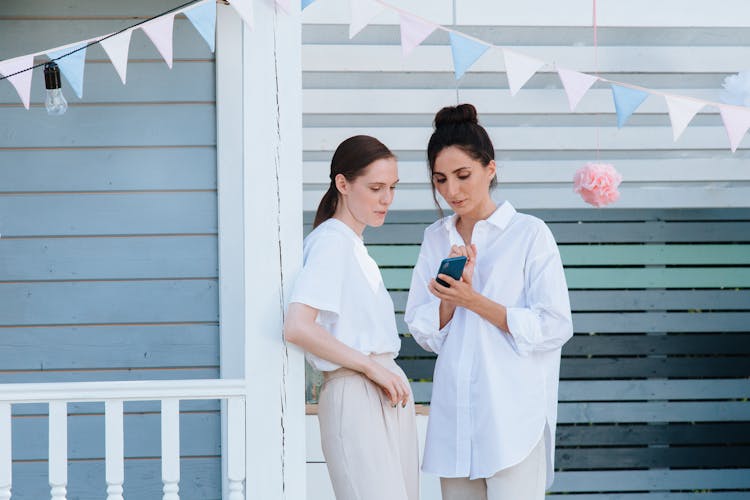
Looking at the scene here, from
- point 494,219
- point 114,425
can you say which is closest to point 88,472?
point 114,425

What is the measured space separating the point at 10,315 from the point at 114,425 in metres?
1.35

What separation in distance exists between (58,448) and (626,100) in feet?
6.42

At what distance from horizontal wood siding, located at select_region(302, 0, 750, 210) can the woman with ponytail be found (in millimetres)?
1756

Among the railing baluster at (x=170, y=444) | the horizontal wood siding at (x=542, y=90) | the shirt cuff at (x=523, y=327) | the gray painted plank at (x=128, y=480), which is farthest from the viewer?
the horizontal wood siding at (x=542, y=90)

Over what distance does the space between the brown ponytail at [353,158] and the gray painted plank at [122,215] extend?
1396mm

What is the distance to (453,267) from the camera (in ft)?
7.89

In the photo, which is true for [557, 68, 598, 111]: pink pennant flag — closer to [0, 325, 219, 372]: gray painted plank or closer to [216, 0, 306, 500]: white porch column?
[216, 0, 306, 500]: white porch column

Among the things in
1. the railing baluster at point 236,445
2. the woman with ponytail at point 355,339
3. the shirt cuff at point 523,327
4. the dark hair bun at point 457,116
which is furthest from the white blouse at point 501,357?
the railing baluster at point 236,445

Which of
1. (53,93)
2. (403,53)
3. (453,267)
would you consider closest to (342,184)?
(453,267)

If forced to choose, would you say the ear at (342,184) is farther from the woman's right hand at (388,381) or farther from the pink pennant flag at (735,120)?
the pink pennant flag at (735,120)

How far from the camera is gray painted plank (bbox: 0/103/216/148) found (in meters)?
3.82

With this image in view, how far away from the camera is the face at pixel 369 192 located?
244 centimetres

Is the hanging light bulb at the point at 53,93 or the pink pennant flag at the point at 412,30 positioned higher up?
the pink pennant flag at the point at 412,30

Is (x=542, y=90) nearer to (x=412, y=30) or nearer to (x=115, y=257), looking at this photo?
(x=412, y=30)
